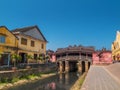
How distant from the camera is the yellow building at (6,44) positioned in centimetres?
3007

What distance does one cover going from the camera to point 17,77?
→ 26781mm

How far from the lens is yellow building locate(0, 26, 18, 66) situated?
30.1 metres

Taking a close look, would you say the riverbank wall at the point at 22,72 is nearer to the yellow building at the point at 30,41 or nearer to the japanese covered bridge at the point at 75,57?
the yellow building at the point at 30,41

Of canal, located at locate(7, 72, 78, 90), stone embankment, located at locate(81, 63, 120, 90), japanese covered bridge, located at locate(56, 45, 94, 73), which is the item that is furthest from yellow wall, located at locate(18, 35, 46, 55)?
stone embankment, located at locate(81, 63, 120, 90)

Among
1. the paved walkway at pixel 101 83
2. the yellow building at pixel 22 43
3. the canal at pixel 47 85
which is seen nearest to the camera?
the paved walkway at pixel 101 83

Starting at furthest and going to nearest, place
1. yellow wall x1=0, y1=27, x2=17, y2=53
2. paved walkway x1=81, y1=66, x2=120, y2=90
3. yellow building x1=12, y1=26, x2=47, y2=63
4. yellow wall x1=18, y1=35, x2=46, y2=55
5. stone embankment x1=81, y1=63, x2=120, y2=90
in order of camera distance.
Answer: yellow wall x1=18, y1=35, x2=46, y2=55
yellow building x1=12, y1=26, x2=47, y2=63
yellow wall x1=0, y1=27, x2=17, y2=53
stone embankment x1=81, y1=63, x2=120, y2=90
paved walkway x1=81, y1=66, x2=120, y2=90

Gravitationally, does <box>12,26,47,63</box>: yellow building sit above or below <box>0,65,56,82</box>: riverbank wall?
above

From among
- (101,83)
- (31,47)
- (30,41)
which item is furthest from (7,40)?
(101,83)

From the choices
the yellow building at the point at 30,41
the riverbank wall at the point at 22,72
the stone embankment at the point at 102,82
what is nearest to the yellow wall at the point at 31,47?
the yellow building at the point at 30,41

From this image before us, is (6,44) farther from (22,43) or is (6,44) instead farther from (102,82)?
(102,82)

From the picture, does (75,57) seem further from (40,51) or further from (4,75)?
(4,75)

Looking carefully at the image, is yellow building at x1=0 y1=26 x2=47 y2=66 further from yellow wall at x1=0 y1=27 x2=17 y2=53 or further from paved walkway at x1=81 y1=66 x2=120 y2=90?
paved walkway at x1=81 y1=66 x2=120 y2=90

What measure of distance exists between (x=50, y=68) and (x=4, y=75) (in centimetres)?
2197

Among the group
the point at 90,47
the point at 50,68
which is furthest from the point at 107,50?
the point at 50,68
